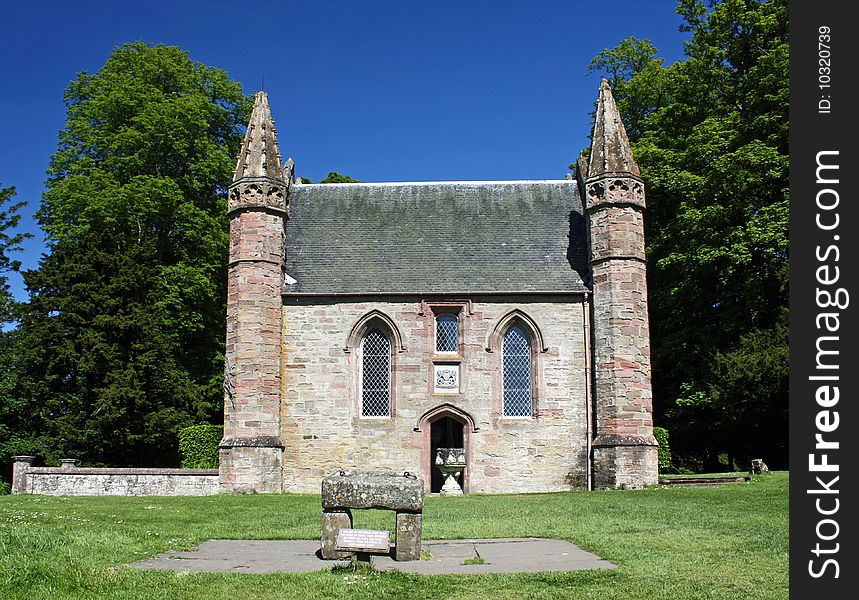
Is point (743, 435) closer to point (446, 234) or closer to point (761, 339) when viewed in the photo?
point (761, 339)

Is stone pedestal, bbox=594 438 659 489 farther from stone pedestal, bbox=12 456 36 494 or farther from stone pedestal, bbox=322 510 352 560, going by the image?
stone pedestal, bbox=12 456 36 494

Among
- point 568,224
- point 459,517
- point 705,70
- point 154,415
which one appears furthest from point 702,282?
point 154,415

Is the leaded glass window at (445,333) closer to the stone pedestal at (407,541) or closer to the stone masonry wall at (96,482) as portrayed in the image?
the stone masonry wall at (96,482)

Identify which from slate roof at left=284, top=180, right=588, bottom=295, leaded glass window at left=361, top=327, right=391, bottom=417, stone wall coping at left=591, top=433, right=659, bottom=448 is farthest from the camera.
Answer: slate roof at left=284, top=180, right=588, bottom=295

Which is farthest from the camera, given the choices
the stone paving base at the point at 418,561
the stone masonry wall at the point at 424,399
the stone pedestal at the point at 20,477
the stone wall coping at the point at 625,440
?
the stone masonry wall at the point at 424,399

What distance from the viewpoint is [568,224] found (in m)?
26.6

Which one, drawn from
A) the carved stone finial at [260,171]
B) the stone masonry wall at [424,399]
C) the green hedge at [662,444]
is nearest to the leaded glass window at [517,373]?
the stone masonry wall at [424,399]

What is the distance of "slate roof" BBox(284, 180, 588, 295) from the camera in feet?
82.0

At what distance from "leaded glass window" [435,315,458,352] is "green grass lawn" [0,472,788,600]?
7.06 meters

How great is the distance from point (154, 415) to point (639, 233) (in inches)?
687

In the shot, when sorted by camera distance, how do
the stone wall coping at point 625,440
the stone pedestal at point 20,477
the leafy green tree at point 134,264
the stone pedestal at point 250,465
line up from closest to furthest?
1. the stone pedestal at point 20,477
2. the stone wall coping at point 625,440
3. the stone pedestal at point 250,465
4. the leafy green tree at point 134,264

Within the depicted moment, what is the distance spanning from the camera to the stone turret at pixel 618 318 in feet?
73.9

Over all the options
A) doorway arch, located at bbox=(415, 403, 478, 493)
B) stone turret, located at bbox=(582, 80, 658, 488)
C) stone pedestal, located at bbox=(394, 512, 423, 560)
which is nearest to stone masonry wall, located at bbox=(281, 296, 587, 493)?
doorway arch, located at bbox=(415, 403, 478, 493)

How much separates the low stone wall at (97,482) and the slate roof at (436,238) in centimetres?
672
